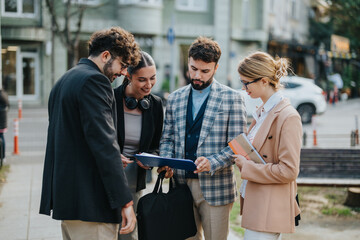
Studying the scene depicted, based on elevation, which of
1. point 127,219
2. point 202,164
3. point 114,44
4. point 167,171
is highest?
point 114,44

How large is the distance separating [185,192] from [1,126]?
697 centimetres

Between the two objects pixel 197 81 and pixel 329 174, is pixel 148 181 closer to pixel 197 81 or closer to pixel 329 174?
pixel 329 174

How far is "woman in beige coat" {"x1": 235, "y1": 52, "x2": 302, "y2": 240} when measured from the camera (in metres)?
2.83

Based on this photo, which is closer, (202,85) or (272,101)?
(272,101)

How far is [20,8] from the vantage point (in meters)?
21.9

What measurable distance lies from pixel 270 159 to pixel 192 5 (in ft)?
81.0

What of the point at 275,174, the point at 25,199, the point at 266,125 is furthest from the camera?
the point at 25,199

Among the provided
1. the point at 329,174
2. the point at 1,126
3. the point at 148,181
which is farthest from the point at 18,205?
the point at 329,174

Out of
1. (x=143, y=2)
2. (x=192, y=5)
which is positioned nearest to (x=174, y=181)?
(x=143, y=2)

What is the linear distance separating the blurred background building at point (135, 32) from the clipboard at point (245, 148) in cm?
1286

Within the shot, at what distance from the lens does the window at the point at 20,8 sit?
21609 millimetres

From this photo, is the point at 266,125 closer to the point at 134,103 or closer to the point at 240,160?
the point at 240,160

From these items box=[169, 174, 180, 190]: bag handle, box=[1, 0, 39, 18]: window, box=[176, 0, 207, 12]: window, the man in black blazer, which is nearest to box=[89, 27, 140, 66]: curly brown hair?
the man in black blazer

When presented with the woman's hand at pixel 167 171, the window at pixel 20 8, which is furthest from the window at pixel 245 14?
the woman's hand at pixel 167 171
